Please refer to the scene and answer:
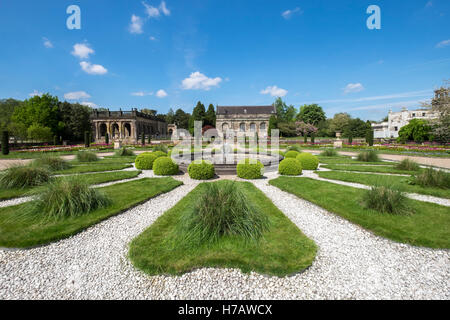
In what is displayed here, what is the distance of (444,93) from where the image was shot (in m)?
20.9

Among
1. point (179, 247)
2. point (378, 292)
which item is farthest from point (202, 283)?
point (378, 292)

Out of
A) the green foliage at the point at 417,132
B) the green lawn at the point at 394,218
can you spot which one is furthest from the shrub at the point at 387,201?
the green foliage at the point at 417,132

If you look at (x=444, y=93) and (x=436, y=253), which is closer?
(x=436, y=253)

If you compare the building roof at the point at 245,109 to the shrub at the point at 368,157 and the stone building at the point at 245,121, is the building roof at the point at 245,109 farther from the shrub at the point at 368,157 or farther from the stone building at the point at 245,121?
the shrub at the point at 368,157

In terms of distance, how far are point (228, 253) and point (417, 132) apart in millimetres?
38799

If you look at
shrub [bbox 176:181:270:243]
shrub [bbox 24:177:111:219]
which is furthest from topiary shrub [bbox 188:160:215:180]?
shrub [bbox 176:181:270:243]

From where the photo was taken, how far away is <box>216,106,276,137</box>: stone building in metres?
59.1

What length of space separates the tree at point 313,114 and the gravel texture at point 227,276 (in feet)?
197

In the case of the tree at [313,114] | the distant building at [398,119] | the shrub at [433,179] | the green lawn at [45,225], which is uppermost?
the tree at [313,114]

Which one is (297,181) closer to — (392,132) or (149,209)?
(149,209)

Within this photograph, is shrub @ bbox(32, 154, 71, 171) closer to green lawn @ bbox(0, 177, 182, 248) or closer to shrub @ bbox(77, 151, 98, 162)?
shrub @ bbox(77, 151, 98, 162)

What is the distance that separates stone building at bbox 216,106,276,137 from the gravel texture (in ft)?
184

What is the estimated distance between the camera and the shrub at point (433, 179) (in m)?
6.85
